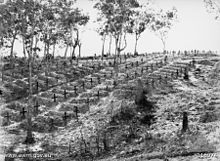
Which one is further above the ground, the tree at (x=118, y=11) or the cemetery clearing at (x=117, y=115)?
the tree at (x=118, y=11)

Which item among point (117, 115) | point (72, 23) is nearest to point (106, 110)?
point (117, 115)

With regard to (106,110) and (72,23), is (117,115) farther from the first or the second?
(72,23)

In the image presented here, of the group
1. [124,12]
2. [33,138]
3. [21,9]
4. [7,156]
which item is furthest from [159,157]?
[124,12]

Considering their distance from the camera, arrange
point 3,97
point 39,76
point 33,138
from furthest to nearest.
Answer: point 39,76
point 3,97
point 33,138

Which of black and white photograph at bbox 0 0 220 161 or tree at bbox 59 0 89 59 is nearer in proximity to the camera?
black and white photograph at bbox 0 0 220 161

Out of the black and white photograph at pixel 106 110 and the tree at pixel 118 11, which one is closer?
the black and white photograph at pixel 106 110

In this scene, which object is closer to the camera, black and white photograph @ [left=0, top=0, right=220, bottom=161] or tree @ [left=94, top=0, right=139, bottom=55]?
black and white photograph @ [left=0, top=0, right=220, bottom=161]

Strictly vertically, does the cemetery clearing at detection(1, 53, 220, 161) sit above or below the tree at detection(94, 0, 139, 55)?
below

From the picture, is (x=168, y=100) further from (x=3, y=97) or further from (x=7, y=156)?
(x=3, y=97)

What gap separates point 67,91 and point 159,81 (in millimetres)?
10419

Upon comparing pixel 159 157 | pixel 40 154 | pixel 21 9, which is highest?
pixel 21 9

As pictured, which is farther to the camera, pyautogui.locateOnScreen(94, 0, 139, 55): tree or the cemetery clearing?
pyautogui.locateOnScreen(94, 0, 139, 55): tree

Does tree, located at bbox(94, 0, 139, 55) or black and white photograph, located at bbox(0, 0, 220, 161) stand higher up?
tree, located at bbox(94, 0, 139, 55)

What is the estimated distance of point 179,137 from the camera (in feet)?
69.1
